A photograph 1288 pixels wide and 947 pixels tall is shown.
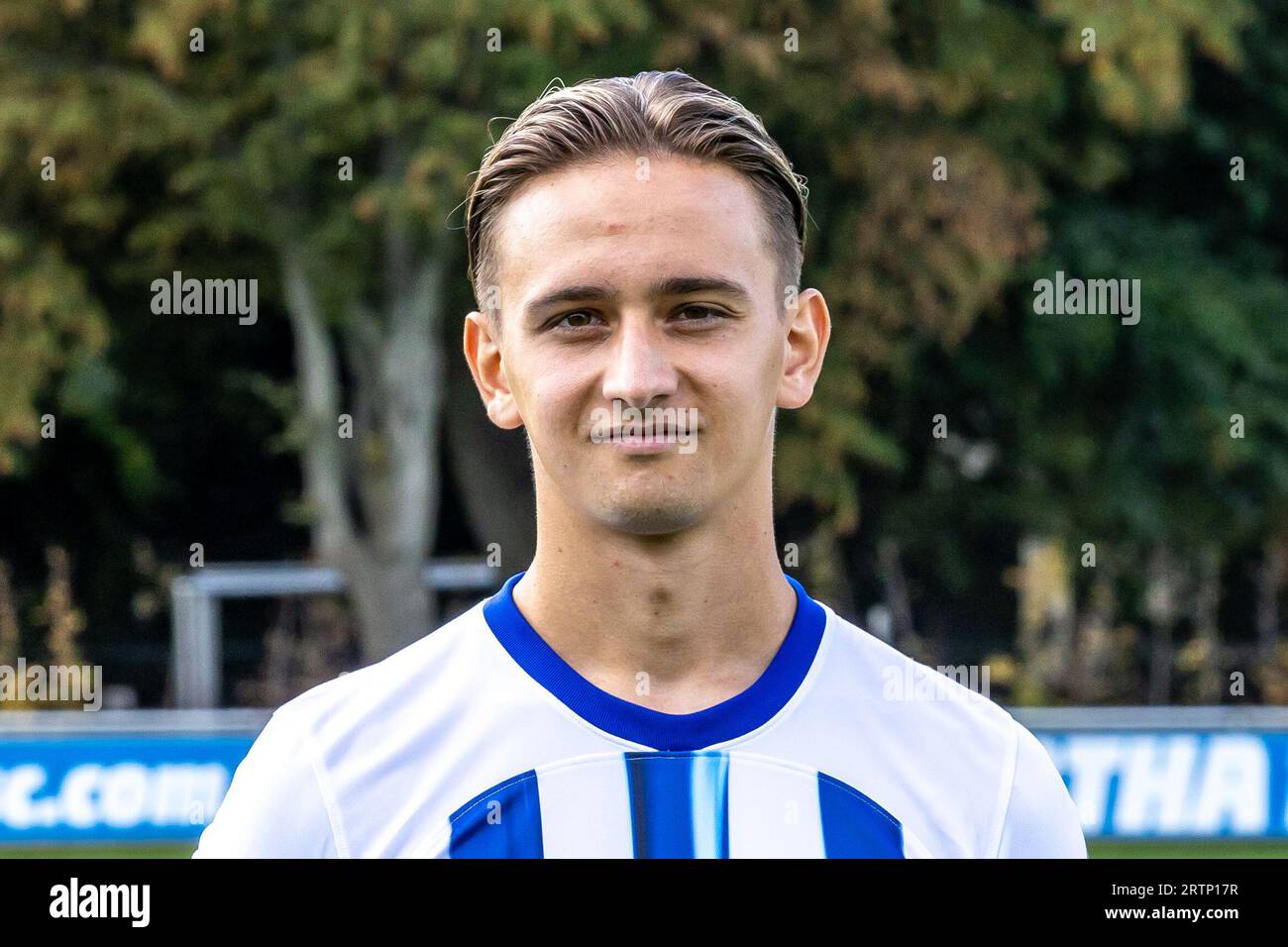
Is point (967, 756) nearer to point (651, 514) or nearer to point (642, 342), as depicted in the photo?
point (651, 514)

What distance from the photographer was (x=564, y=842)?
86.4 inches

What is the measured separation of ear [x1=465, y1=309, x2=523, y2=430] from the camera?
231cm

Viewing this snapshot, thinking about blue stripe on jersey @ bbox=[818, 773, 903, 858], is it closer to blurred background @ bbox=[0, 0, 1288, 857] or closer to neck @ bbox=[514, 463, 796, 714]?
neck @ bbox=[514, 463, 796, 714]

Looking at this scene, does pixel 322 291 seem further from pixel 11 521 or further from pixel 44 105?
pixel 11 521

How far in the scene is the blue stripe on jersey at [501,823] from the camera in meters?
2.18

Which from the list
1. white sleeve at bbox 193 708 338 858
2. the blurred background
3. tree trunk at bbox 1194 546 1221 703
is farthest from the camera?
tree trunk at bbox 1194 546 1221 703

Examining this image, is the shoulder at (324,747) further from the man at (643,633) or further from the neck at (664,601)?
the neck at (664,601)

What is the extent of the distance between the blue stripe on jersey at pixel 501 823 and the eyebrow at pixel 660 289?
0.61m

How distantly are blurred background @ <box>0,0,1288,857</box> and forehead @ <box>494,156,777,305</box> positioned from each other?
323 inches

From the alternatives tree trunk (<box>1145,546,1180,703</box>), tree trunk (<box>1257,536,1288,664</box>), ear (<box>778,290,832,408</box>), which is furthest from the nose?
tree trunk (<box>1257,536,1288,664</box>)

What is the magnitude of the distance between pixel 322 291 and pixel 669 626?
11508 mm

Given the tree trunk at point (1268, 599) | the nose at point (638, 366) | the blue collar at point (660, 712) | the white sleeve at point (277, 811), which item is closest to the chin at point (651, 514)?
the nose at point (638, 366)
